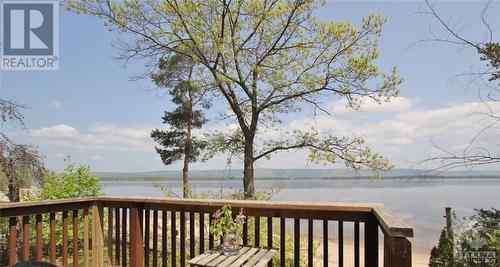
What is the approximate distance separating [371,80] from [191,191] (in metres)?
5.02

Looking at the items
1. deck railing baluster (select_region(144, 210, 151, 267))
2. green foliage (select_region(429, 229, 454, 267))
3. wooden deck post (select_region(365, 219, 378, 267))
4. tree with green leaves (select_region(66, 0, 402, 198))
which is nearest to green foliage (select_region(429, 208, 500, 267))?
green foliage (select_region(429, 229, 454, 267))

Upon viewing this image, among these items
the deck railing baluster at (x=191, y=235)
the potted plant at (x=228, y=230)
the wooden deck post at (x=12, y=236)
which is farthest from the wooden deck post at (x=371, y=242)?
the wooden deck post at (x=12, y=236)

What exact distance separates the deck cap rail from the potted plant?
165 mm

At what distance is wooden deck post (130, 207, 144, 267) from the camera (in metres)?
3.16

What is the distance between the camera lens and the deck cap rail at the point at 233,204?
1.93 metres

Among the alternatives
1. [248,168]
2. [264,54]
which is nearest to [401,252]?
[248,168]

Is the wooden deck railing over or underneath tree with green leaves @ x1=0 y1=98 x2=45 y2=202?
underneath

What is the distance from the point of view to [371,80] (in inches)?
340

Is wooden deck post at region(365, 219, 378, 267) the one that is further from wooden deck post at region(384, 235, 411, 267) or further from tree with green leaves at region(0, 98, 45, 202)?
tree with green leaves at region(0, 98, 45, 202)

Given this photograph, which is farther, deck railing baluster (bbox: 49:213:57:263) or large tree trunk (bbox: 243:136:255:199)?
large tree trunk (bbox: 243:136:255:199)

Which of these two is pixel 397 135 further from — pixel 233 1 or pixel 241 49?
pixel 233 1

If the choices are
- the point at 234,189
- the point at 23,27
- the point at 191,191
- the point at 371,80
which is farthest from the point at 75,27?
the point at 371,80

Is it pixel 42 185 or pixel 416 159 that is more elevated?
pixel 416 159

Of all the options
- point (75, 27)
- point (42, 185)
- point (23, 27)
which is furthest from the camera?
point (75, 27)
